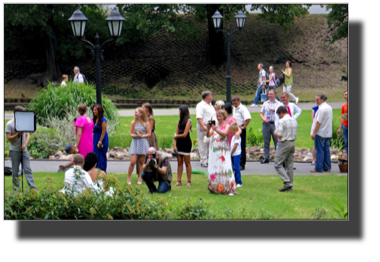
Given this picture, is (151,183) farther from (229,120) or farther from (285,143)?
(285,143)

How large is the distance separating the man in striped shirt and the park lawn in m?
0.38

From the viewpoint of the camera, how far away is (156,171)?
9047 millimetres

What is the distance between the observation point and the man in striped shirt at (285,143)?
8.97 m

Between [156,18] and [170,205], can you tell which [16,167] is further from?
[156,18]

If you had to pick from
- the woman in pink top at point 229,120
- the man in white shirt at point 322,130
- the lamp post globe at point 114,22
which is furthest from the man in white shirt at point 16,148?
the man in white shirt at point 322,130

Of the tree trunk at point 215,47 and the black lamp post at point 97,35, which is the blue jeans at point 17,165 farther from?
the tree trunk at point 215,47

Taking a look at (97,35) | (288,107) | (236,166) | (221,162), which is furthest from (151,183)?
(97,35)

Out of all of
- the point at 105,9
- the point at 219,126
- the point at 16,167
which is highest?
the point at 105,9

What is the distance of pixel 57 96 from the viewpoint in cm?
1605

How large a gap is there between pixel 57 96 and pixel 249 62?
77.3 feet

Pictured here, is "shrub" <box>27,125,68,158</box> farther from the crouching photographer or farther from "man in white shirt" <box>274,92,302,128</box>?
"man in white shirt" <box>274,92,302,128</box>

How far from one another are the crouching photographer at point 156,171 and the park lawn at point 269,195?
0.70 feet

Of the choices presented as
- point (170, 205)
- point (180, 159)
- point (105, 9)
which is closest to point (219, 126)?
point (180, 159)

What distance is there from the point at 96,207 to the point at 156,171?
2.64 meters
